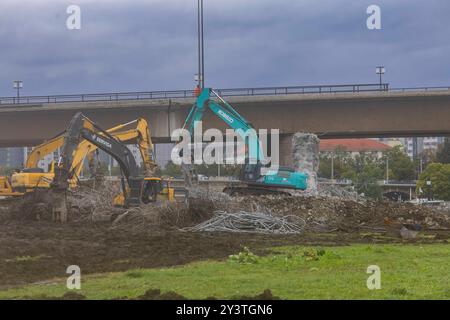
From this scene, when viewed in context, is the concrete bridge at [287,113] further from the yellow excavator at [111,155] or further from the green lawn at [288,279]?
the green lawn at [288,279]

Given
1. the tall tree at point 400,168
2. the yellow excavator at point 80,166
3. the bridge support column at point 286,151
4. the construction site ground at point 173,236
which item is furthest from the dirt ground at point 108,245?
the tall tree at point 400,168

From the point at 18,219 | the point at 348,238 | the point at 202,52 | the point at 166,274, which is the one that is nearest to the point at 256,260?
the point at 166,274

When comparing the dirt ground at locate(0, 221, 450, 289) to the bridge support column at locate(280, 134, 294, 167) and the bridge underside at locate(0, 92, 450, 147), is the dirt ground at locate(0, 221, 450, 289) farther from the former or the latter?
the bridge support column at locate(280, 134, 294, 167)

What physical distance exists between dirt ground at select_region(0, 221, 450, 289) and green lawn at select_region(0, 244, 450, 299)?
1.23 meters

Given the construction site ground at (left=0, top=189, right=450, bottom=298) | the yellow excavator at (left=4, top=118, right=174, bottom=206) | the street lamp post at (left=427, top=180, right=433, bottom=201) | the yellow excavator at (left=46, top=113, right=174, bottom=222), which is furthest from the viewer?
the street lamp post at (left=427, top=180, right=433, bottom=201)


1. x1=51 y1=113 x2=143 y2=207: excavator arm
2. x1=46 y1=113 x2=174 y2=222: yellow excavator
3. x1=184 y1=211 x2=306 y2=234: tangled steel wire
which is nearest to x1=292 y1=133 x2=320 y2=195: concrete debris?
x1=46 y1=113 x2=174 y2=222: yellow excavator

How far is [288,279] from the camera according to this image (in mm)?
13883

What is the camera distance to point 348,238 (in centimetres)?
2503

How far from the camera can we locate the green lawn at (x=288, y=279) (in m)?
12.2

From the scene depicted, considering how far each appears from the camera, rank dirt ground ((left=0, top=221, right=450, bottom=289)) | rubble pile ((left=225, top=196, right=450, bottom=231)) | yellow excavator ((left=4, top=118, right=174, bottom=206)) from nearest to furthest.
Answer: dirt ground ((left=0, top=221, right=450, bottom=289))
rubble pile ((left=225, top=196, right=450, bottom=231))
yellow excavator ((left=4, top=118, right=174, bottom=206))

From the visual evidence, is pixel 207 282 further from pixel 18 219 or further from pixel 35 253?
pixel 18 219

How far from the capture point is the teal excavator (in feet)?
134
